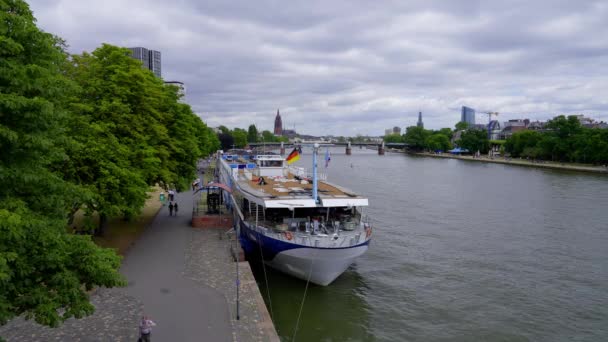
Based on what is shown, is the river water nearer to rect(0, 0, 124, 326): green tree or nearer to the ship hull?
the ship hull

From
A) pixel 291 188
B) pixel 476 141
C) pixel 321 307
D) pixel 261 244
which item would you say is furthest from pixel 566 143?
pixel 321 307

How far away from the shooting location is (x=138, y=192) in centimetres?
2400

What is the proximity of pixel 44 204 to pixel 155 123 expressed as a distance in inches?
787

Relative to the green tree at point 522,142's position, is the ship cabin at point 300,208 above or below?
below

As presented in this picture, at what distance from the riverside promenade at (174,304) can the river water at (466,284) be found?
117 inches

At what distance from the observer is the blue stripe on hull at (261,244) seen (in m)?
24.3

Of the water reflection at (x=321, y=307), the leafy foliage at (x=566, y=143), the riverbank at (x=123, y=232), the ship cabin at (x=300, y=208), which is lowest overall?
the water reflection at (x=321, y=307)

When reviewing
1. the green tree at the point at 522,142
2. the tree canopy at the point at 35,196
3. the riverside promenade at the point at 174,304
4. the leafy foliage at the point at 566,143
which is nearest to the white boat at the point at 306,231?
the riverside promenade at the point at 174,304

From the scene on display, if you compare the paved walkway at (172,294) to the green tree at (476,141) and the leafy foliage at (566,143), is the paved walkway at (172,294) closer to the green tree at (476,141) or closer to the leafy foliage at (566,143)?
the leafy foliage at (566,143)

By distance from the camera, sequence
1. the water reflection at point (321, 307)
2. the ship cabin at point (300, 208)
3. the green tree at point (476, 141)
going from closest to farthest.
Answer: the water reflection at point (321, 307) → the ship cabin at point (300, 208) → the green tree at point (476, 141)

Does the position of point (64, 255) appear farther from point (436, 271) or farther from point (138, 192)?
point (436, 271)

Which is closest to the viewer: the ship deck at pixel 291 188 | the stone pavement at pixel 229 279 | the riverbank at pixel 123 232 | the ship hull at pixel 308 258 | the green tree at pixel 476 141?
the stone pavement at pixel 229 279

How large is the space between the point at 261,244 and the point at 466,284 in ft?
41.1

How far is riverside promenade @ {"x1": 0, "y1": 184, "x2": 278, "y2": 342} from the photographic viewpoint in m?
15.9
